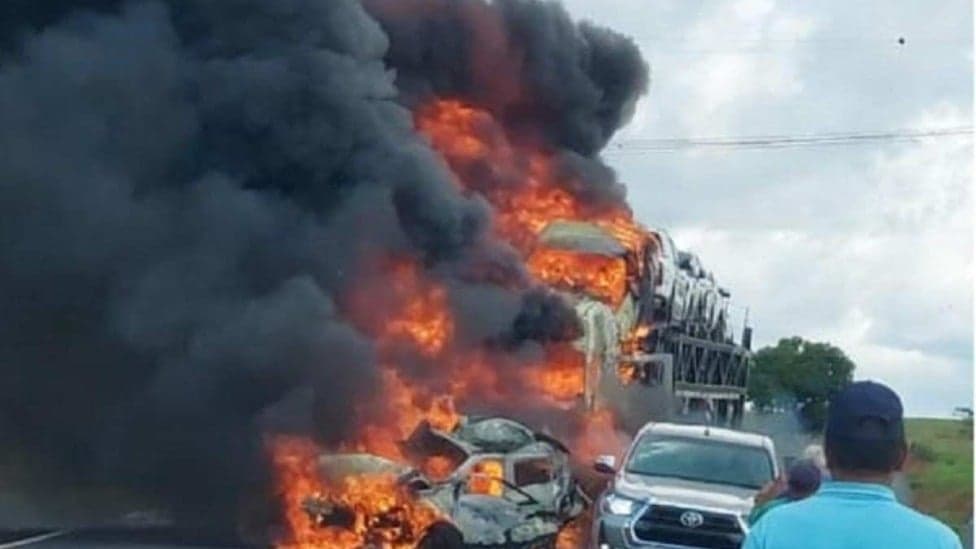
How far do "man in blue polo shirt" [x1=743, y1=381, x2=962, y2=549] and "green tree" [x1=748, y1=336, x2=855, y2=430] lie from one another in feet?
130

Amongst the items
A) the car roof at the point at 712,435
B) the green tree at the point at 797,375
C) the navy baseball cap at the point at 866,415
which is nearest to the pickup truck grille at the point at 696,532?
the car roof at the point at 712,435

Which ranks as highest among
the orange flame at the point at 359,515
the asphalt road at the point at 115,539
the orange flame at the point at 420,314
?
the orange flame at the point at 420,314

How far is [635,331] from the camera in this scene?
31000 millimetres

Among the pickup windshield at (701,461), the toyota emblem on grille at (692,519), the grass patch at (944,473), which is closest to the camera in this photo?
the toyota emblem on grille at (692,519)

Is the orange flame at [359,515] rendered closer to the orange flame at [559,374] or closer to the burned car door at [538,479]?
the burned car door at [538,479]

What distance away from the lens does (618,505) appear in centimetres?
1925

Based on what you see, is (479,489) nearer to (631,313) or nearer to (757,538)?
(631,313)

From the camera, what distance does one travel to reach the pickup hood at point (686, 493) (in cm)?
1909

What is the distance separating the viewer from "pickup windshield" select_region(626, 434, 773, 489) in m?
20.1

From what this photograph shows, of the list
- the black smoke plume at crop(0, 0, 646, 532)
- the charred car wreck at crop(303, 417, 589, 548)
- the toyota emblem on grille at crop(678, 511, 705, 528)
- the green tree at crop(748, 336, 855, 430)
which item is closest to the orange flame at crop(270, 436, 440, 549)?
the charred car wreck at crop(303, 417, 589, 548)

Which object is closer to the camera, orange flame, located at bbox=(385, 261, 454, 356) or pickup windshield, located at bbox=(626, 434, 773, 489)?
pickup windshield, located at bbox=(626, 434, 773, 489)

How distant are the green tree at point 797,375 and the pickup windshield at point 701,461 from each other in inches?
934

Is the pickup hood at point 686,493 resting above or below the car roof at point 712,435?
below

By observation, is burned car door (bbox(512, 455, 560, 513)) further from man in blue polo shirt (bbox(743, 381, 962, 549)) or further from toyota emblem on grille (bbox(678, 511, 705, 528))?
man in blue polo shirt (bbox(743, 381, 962, 549))
